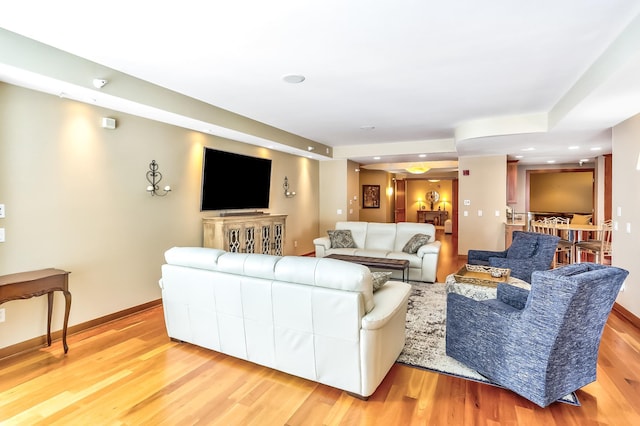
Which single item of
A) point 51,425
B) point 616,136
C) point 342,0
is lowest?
point 51,425

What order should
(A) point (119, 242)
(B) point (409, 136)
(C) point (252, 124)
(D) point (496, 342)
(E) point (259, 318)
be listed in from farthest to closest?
(B) point (409, 136) → (C) point (252, 124) → (A) point (119, 242) → (E) point (259, 318) → (D) point (496, 342)

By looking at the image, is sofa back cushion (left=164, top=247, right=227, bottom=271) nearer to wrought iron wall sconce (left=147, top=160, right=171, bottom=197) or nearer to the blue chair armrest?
wrought iron wall sconce (left=147, top=160, right=171, bottom=197)

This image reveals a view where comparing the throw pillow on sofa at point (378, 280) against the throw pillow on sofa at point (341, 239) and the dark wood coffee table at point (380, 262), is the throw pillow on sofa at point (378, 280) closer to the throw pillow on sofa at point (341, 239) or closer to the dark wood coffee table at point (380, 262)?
the dark wood coffee table at point (380, 262)

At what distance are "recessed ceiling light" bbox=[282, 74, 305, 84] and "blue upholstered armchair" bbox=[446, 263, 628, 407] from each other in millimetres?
2690

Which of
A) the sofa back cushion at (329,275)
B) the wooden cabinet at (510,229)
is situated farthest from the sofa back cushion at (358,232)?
the sofa back cushion at (329,275)

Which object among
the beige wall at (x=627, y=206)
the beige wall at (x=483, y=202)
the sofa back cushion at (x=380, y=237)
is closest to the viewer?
the beige wall at (x=627, y=206)

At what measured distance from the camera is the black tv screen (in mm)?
5031

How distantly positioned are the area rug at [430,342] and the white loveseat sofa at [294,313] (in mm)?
221

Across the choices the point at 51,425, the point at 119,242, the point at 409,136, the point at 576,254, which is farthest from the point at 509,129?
the point at 51,425

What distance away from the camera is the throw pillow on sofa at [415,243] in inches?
216

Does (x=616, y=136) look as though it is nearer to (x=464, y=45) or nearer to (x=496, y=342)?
(x=464, y=45)

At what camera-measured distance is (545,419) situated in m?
2.08

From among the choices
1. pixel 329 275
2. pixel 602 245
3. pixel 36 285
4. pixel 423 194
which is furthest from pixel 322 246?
pixel 423 194

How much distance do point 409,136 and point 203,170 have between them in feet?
13.0
